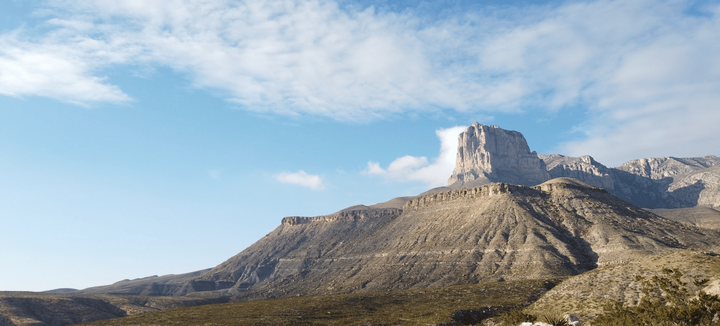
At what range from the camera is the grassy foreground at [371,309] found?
7831 centimetres

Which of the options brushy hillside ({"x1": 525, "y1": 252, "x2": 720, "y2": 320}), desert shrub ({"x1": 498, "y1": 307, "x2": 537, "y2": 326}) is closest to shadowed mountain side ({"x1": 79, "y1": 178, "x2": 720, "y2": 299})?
brushy hillside ({"x1": 525, "y1": 252, "x2": 720, "y2": 320})

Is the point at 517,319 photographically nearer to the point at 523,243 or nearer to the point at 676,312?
the point at 676,312

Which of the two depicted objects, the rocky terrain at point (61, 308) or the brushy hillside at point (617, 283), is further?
the rocky terrain at point (61, 308)

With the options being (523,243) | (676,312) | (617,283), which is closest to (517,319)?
(676,312)

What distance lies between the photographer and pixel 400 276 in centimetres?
16112

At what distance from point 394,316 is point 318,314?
13473 millimetres

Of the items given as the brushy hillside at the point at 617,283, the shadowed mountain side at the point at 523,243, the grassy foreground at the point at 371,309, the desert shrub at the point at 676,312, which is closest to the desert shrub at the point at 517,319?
the brushy hillside at the point at 617,283

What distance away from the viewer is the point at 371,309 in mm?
89875

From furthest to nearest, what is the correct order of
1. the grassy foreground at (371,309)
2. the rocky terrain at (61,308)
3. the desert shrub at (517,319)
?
the rocky terrain at (61,308) → the grassy foreground at (371,309) → the desert shrub at (517,319)

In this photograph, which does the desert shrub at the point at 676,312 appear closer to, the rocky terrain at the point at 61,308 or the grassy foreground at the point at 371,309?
the grassy foreground at the point at 371,309

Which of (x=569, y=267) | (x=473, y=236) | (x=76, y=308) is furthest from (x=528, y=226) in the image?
(x=76, y=308)

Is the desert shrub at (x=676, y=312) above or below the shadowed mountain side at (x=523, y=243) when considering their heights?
below

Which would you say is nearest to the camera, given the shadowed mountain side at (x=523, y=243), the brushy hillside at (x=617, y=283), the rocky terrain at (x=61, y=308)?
the brushy hillside at (x=617, y=283)

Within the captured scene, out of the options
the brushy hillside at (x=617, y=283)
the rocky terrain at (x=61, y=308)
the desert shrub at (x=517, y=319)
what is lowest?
the desert shrub at (x=517, y=319)
